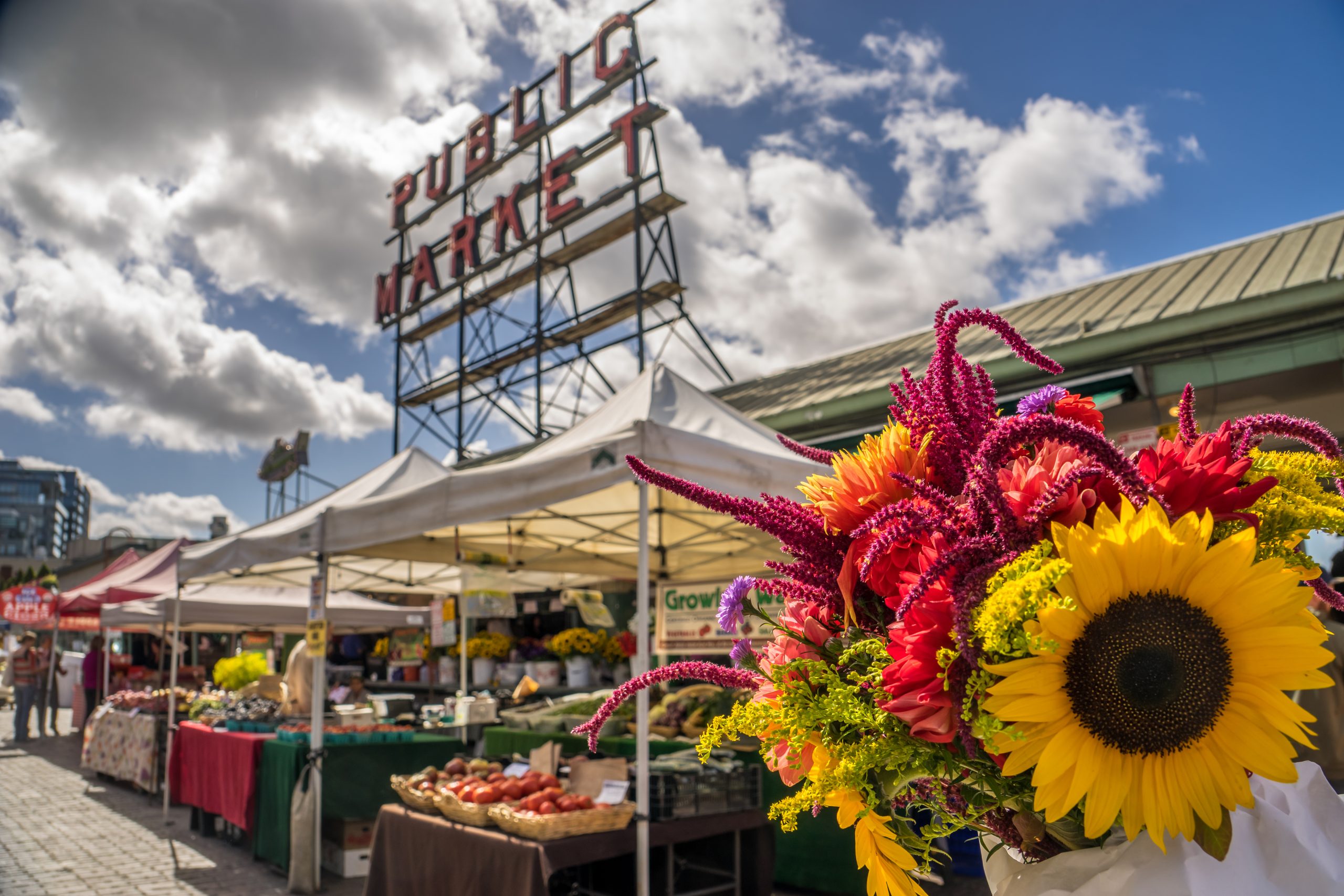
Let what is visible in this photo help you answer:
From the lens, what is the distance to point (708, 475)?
3.90 metres

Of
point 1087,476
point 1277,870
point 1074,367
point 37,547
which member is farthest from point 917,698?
point 37,547

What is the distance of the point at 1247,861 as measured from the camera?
76 cm

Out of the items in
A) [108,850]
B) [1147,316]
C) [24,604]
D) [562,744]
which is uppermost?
[1147,316]

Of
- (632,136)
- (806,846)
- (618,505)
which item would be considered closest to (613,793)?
(806,846)

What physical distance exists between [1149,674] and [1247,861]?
0.80 feet

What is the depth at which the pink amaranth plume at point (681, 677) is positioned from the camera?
0.93 m

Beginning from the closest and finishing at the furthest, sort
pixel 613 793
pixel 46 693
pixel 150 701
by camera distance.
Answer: pixel 613 793
pixel 150 701
pixel 46 693

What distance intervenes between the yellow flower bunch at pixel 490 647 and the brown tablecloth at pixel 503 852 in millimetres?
5322

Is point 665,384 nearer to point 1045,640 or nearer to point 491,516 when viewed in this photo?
point 491,516

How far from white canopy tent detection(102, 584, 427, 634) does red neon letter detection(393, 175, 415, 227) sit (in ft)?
28.6

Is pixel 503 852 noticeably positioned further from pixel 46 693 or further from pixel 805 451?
pixel 46 693

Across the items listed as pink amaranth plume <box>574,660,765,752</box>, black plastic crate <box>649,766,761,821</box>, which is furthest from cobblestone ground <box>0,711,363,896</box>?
pink amaranth plume <box>574,660,765,752</box>

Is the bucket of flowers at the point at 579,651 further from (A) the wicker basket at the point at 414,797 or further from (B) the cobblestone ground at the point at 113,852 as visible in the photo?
(A) the wicker basket at the point at 414,797

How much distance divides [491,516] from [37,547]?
72.2 m
